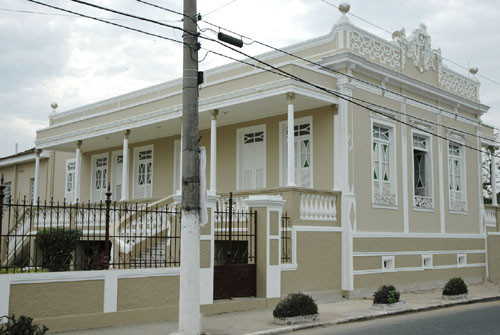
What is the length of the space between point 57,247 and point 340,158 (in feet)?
26.7

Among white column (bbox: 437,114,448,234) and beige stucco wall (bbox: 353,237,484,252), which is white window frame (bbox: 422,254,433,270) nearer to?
beige stucco wall (bbox: 353,237,484,252)

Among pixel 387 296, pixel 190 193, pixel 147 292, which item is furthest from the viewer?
pixel 387 296

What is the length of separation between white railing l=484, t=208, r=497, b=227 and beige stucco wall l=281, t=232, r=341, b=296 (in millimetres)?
9649

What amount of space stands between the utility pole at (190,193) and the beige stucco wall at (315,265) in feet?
16.5

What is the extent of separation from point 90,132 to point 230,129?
5983mm

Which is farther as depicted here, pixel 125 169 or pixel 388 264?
pixel 125 169

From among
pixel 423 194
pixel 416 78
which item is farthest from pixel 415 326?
pixel 416 78

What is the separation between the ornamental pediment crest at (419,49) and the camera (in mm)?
20188

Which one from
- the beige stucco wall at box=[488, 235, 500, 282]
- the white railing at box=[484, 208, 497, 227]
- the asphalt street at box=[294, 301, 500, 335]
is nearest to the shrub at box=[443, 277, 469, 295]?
the asphalt street at box=[294, 301, 500, 335]

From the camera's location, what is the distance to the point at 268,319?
1202 centimetres

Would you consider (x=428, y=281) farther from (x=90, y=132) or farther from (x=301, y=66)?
(x=90, y=132)

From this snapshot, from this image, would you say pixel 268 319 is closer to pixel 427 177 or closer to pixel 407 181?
pixel 407 181

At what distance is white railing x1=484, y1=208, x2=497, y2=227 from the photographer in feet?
76.3

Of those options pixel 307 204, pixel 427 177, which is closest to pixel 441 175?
pixel 427 177
